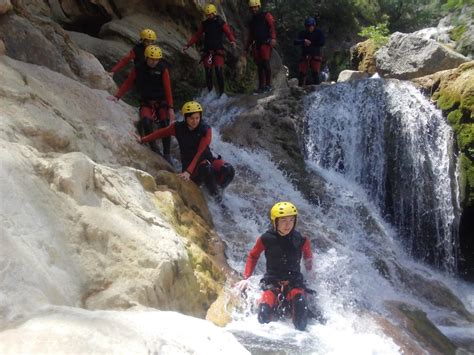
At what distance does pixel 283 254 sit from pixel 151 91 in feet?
10.1

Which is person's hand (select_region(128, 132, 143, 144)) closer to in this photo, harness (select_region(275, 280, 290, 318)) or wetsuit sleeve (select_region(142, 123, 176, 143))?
wetsuit sleeve (select_region(142, 123, 176, 143))

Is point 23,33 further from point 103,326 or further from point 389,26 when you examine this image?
point 389,26

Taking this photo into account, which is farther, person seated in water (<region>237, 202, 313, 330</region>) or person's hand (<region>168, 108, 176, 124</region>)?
person's hand (<region>168, 108, 176, 124</region>)

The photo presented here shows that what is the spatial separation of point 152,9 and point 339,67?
11.2 meters

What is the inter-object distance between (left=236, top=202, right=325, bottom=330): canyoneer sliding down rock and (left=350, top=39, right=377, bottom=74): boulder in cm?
1082

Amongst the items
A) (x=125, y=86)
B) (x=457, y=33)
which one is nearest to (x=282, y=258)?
(x=125, y=86)

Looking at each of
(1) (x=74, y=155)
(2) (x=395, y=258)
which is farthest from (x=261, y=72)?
(1) (x=74, y=155)

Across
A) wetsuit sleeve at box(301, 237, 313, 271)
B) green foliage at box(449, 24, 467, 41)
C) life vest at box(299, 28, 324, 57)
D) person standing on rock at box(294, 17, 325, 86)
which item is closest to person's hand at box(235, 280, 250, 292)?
wetsuit sleeve at box(301, 237, 313, 271)

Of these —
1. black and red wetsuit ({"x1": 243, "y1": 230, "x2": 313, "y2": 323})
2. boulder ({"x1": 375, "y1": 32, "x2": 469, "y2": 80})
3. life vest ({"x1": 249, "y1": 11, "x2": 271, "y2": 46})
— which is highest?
boulder ({"x1": 375, "y1": 32, "x2": 469, "y2": 80})

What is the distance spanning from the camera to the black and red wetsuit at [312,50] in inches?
448

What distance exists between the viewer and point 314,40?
37.5ft

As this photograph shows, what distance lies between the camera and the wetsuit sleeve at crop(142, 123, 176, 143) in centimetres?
643

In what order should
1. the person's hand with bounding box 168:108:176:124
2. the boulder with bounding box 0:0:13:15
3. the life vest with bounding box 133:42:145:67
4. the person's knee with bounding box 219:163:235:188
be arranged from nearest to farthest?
1. the boulder with bounding box 0:0:13:15
2. the person's knee with bounding box 219:163:235:188
3. the person's hand with bounding box 168:108:176:124
4. the life vest with bounding box 133:42:145:67

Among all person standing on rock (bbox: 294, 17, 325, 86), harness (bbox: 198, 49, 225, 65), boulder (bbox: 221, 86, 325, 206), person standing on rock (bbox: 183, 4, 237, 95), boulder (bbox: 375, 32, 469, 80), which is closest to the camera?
boulder (bbox: 221, 86, 325, 206)
